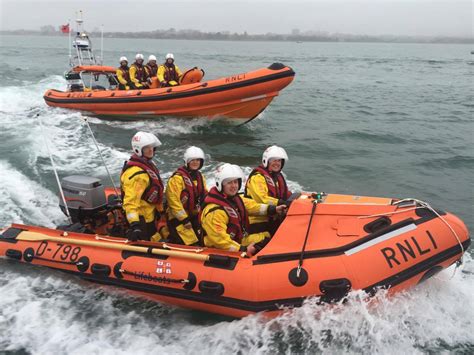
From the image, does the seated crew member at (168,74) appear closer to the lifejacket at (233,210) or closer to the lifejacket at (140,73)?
the lifejacket at (140,73)

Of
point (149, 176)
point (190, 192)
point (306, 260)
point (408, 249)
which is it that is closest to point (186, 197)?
point (190, 192)

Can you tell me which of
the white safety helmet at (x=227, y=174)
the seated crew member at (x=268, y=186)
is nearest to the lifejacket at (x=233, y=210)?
the white safety helmet at (x=227, y=174)

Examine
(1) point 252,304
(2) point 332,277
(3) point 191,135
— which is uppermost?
(2) point 332,277

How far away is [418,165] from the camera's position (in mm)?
7445

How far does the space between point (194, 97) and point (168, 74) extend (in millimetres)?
964

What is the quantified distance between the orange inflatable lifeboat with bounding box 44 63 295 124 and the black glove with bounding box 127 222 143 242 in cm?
522

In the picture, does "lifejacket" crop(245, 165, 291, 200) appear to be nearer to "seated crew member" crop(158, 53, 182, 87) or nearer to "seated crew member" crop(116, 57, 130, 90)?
"seated crew member" crop(158, 53, 182, 87)

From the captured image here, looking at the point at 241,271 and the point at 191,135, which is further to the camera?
the point at 191,135

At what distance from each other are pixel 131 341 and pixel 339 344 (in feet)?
4.97

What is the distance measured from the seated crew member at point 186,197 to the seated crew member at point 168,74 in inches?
230

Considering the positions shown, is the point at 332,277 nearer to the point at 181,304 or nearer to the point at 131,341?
the point at 181,304

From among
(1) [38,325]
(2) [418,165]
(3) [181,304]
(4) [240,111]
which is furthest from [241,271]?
Result: (4) [240,111]

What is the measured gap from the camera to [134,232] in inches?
140

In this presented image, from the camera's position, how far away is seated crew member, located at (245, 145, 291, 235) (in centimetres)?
377
